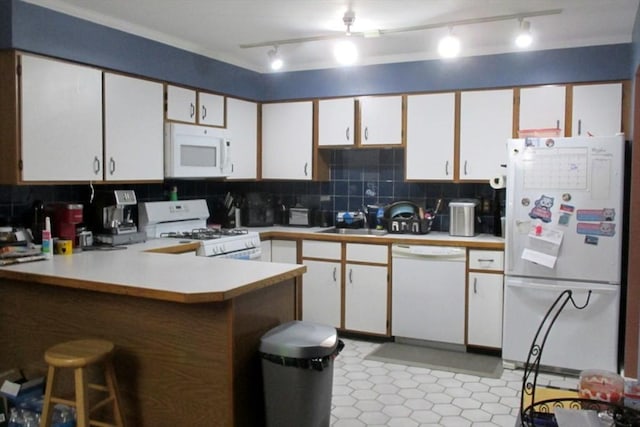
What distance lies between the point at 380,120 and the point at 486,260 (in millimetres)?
1411

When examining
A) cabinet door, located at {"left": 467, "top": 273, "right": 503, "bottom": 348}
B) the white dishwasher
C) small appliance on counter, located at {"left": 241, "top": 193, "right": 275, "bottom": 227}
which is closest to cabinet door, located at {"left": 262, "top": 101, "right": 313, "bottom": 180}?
small appliance on counter, located at {"left": 241, "top": 193, "right": 275, "bottom": 227}

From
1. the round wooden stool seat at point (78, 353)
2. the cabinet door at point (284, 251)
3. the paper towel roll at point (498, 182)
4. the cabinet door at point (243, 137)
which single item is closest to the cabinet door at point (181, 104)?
the cabinet door at point (243, 137)

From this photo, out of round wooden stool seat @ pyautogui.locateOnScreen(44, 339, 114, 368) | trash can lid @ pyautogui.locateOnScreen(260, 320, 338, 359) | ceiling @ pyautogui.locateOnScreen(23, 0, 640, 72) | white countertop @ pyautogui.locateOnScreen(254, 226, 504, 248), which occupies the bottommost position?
round wooden stool seat @ pyautogui.locateOnScreen(44, 339, 114, 368)

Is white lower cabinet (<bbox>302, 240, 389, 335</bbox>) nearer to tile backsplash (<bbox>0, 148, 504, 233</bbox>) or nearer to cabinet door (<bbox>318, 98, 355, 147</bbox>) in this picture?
tile backsplash (<bbox>0, 148, 504, 233</bbox>)

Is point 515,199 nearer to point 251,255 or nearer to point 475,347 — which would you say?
point 475,347

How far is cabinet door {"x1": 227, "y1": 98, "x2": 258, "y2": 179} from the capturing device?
4707 millimetres

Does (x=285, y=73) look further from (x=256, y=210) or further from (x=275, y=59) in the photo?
(x=256, y=210)

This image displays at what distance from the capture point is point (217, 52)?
4492 millimetres

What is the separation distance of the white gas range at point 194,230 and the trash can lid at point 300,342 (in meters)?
1.51

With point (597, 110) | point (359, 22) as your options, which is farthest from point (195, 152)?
point (597, 110)

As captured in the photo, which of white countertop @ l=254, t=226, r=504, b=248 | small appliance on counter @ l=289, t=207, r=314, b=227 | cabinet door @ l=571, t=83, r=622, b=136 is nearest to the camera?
cabinet door @ l=571, t=83, r=622, b=136

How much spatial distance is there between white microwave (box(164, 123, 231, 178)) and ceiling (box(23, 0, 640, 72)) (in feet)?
2.07

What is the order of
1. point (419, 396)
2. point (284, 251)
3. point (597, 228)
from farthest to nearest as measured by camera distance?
point (284, 251) → point (597, 228) → point (419, 396)

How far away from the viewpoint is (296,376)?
2.34 m
